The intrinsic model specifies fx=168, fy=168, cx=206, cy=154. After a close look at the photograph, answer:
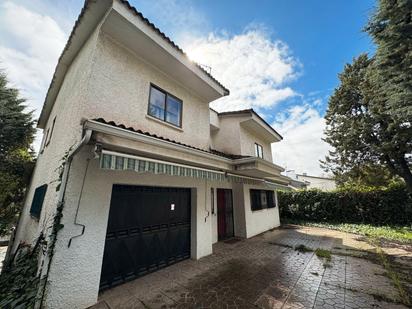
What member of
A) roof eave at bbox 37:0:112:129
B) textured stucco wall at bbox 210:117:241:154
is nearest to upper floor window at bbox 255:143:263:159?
textured stucco wall at bbox 210:117:241:154

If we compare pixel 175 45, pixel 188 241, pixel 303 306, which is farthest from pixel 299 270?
pixel 175 45

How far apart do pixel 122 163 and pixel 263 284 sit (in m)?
7.63

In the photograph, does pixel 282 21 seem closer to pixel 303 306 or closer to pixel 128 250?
pixel 303 306

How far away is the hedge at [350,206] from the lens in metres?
18.8

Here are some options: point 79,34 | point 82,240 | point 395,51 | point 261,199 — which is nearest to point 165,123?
point 79,34

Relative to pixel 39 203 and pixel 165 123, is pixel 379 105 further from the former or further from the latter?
pixel 39 203

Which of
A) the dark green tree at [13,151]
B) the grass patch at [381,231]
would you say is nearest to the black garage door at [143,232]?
the dark green tree at [13,151]

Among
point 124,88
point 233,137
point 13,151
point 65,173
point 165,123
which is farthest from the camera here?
point 13,151

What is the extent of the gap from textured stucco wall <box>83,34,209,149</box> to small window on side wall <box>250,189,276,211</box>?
399 inches

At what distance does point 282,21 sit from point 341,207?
2270cm

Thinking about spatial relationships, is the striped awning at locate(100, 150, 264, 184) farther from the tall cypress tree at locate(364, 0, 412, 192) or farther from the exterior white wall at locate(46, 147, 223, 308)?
the tall cypress tree at locate(364, 0, 412, 192)

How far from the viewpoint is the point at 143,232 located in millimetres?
7824

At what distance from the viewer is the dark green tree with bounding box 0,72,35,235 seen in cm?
1437

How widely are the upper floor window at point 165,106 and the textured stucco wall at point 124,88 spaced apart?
11.7 inches
